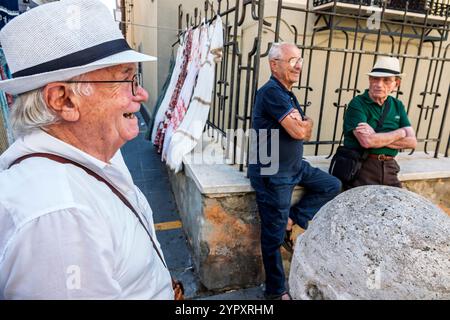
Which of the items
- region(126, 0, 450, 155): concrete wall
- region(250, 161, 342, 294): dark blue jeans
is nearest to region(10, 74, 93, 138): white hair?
region(250, 161, 342, 294): dark blue jeans

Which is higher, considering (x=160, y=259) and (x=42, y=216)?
(x=42, y=216)

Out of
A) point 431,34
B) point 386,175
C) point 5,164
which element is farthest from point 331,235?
point 431,34

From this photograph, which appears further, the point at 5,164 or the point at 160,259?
the point at 160,259

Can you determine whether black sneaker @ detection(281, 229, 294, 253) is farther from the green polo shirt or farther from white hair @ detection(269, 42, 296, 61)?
white hair @ detection(269, 42, 296, 61)

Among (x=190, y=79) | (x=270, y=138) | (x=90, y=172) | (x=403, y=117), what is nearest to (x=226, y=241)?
(x=270, y=138)

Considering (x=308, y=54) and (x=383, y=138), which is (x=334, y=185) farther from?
(x=308, y=54)

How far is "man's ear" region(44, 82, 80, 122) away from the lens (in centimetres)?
109

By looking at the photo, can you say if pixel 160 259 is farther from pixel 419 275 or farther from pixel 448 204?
pixel 448 204

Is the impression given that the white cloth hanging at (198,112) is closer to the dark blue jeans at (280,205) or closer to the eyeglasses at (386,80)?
the dark blue jeans at (280,205)

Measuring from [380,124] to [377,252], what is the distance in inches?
83.3

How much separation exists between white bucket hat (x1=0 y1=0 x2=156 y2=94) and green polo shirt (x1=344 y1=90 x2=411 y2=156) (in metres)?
2.26

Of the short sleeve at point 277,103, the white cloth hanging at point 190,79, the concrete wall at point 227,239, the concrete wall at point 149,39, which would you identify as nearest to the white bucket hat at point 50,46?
the short sleeve at point 277,103
